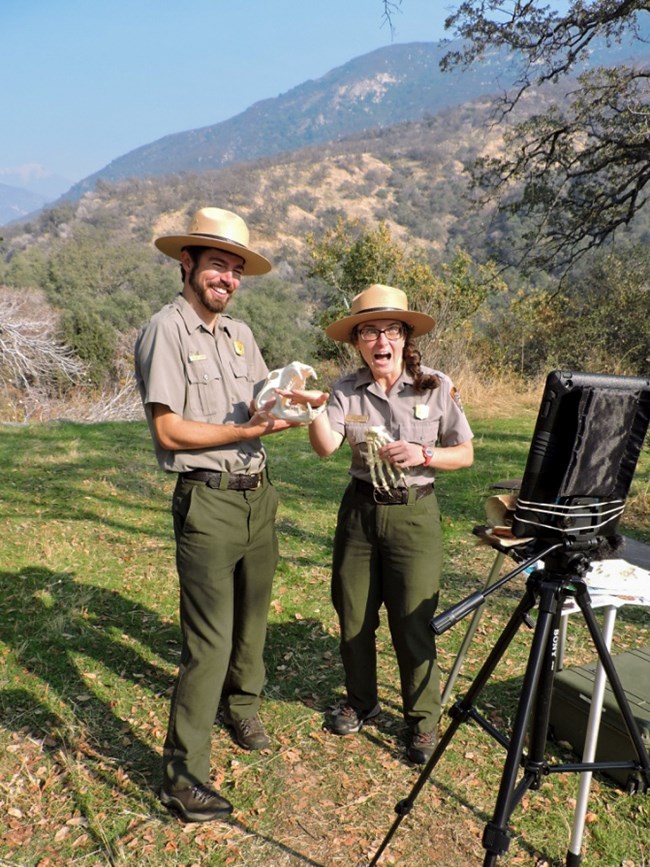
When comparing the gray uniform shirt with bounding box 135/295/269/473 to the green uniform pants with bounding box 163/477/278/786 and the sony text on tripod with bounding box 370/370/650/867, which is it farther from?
the sony text on tripod with bounding box 370/370/650/867

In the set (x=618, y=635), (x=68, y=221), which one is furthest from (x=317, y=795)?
(x=68, y=221)

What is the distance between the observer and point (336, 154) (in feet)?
309

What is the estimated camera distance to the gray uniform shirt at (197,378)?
267cm

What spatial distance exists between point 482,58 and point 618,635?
33.4ft

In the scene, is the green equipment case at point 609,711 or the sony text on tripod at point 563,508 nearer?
the sony text on tripod at point 563,508

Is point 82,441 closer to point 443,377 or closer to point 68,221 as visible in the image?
point 443,377

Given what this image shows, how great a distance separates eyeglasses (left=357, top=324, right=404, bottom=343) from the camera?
299 centimetres

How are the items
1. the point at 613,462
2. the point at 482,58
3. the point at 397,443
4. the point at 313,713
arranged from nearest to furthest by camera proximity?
the point at 613,462 → the point at 397,443 → the point at 313,713 → the point at 482,58

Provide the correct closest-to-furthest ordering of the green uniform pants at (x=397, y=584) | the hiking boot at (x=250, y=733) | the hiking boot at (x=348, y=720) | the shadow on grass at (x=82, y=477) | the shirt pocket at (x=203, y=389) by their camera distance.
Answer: the shirt pocket at (x=203, y=389), the green uniform pants at (x=397, y=584), the hiking boot at (x=250, y=733), the hiking boot at (x=348, y=720), the shadow on grass at (x=82, y=477)

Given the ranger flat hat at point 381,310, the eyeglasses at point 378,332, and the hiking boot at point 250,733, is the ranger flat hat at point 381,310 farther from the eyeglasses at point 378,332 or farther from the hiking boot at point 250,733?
the hiking boot at point 250,733

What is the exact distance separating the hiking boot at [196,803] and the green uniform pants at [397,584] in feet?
2.91

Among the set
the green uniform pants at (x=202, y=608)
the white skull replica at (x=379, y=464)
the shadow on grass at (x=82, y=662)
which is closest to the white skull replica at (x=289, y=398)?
the white skull replica at (x=379, y=464)

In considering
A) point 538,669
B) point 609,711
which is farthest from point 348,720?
point 538,669

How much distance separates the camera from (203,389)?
9.23ft
